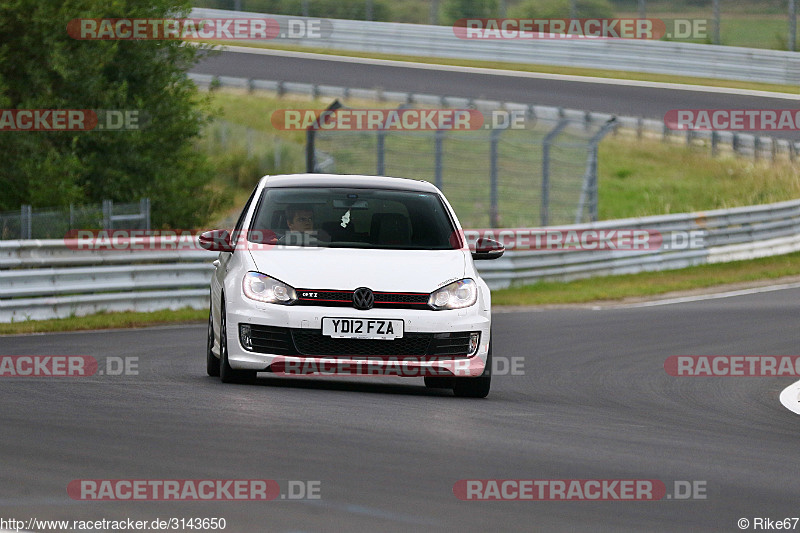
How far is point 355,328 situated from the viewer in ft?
31.8

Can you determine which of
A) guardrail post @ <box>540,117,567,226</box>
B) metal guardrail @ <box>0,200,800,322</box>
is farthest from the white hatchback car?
guardrail post @ <box>540,117,567,226</box>

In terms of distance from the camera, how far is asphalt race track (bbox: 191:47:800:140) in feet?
121

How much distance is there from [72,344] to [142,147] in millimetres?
10773

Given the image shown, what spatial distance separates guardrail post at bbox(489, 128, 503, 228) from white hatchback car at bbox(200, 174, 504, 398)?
1390 cm

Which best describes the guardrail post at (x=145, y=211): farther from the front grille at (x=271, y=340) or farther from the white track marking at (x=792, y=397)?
the front grille at (x=271, y=340)

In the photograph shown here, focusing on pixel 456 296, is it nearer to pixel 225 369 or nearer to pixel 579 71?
pixel 225 369

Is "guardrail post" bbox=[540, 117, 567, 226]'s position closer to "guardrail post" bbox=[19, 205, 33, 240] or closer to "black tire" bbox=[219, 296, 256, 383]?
"guardrail post" bbox=[19, 205, 33, 240]

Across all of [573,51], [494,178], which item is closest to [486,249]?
[494,178]

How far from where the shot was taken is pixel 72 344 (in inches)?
555

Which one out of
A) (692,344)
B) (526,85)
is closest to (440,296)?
(692,344)

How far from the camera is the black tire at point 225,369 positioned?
1012 centimetres

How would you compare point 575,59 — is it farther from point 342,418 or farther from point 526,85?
Answer: point 342,418

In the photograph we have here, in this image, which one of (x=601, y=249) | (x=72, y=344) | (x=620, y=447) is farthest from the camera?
(x=601, y=249)

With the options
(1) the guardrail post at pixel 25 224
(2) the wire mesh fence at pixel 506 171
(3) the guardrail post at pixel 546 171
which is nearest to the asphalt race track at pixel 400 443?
(1) the guardrail post at pixel 25 224
